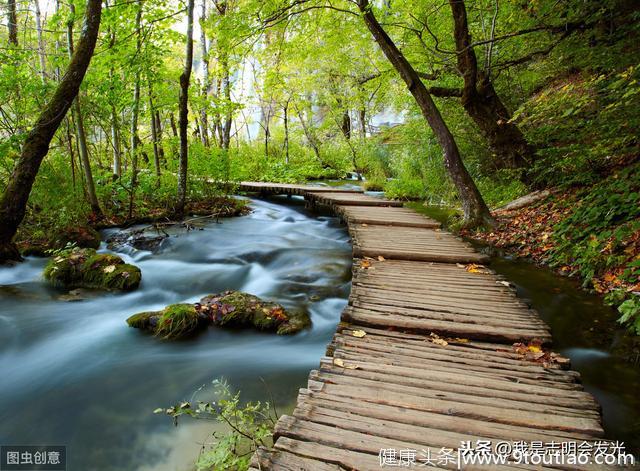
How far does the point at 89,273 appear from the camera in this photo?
5.60m

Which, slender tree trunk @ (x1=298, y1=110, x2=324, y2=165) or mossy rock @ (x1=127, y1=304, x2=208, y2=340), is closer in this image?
mossy rock @ (x1=127, y1=304, x2=208, y2=340)

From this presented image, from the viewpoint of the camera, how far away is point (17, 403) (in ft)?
10.8

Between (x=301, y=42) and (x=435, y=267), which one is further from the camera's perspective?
(x=301, y=42)

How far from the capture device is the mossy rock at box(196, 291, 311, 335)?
4.43 m

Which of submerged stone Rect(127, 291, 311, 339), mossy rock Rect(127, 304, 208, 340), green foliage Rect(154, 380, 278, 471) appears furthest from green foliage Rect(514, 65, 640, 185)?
mossy rock Rect(127, 304, 208, 340)

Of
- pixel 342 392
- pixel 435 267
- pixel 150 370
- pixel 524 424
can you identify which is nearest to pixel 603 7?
pixel 435 267

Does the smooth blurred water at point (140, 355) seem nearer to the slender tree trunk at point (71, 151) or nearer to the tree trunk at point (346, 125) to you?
the slender tree trunk at point (71, 151)

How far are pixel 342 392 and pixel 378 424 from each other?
33 centimetres

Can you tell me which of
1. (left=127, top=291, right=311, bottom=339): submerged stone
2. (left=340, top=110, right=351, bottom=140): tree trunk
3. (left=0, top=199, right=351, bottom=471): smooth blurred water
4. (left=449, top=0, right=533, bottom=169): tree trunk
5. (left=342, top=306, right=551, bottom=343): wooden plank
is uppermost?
(left=340, top=110, right=351, bottom=140): tree trunk

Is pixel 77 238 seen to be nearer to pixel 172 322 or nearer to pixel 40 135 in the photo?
pixel 40 135

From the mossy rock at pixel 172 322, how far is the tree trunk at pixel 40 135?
288cm

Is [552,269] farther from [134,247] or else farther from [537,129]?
[134,247]

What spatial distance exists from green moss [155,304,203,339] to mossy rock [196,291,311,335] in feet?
0.57

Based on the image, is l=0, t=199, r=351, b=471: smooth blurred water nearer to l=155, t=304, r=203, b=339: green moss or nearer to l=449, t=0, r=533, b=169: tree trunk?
l=155, t=304, r=203, b=339: green moss
